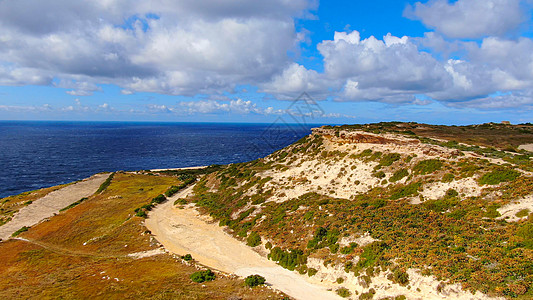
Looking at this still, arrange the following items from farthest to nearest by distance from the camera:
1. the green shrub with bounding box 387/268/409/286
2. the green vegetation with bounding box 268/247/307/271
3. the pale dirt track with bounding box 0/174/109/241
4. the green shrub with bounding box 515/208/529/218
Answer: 1. the pale dirt track with bounding box 0/174/109/241
2. the green vegetation with bounding box 268/247/307/271
3. the green shrub with bounding box 515/208/529/218
4. the green shrub with bounding box 387/268/409/286

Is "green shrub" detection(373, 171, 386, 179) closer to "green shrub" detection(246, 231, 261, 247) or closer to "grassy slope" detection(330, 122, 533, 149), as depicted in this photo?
"grassy slope" detection(330, 122, 533, 149)

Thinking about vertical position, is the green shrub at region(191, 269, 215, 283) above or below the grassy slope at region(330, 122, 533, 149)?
below

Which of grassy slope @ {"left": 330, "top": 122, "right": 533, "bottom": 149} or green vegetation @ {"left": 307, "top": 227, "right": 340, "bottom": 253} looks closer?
green vegetation @ {"left": 307, "top": 227, "right": 340, "bottom": 253}

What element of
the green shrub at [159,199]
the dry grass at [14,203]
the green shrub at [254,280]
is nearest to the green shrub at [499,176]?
the green shrub at [254,280]

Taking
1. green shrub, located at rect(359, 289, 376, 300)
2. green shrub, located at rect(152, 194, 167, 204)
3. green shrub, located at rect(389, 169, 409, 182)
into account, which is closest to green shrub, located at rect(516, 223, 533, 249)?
green shrub, located at rect(359, 289, 376, 300)

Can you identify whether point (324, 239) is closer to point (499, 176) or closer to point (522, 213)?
point (522, 213)

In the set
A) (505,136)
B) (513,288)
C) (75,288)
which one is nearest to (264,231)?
(75,288)
